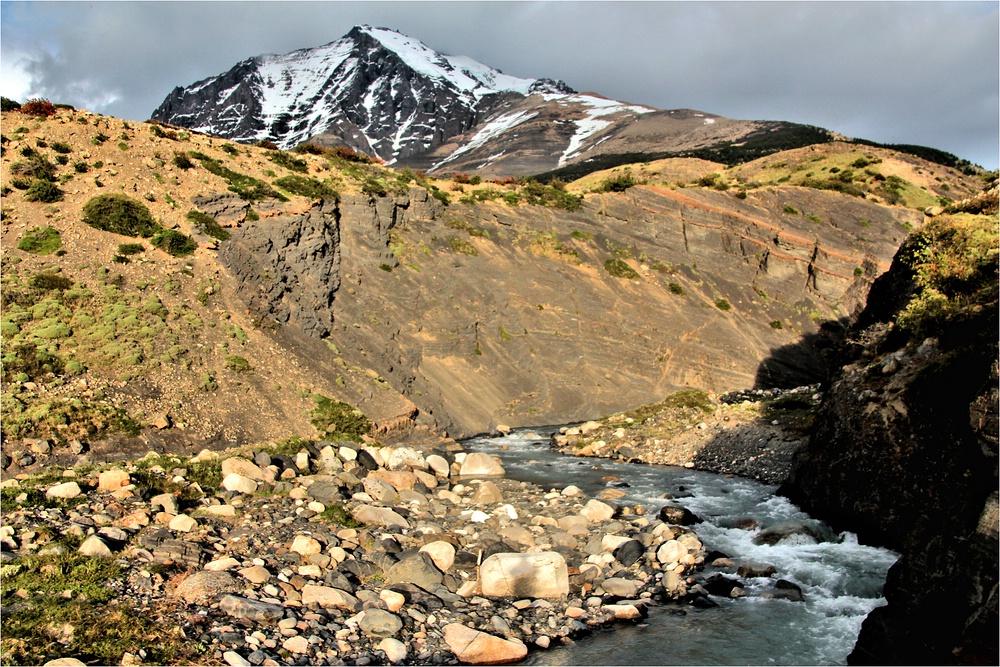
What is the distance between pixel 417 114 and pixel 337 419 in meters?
146

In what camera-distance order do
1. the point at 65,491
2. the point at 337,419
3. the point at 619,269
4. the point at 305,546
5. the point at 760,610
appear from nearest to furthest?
the point at 760,610 < the point at 305,546 < the point at 65,491 < the point at 337,419 < the point at 619,269

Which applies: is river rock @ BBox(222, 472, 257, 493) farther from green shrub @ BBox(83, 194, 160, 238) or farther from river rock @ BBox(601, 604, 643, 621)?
green shrub @ BBox(83, 194, 160, 238)

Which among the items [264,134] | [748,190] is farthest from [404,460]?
[264,134]

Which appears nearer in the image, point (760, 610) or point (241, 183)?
point (760, 610)

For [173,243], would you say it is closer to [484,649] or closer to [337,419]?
[337,419]

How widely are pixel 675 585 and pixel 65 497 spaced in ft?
39.4

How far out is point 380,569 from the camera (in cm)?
1132

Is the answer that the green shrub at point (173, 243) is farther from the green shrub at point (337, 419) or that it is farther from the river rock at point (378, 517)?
the river rock at point (378, 517)

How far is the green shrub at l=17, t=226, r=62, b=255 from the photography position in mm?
22031

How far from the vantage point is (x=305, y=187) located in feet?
107

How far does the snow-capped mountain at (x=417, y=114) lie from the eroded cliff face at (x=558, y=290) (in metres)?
65.4

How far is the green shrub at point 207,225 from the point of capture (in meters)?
26.9

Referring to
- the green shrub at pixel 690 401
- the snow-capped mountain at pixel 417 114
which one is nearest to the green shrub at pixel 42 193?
the green shrub at pixel 690 401

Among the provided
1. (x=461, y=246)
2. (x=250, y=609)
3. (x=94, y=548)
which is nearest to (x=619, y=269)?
(x=461, y=246)
